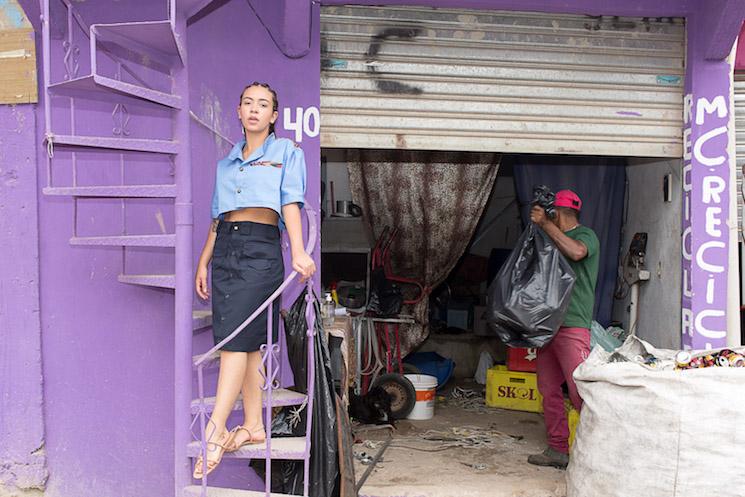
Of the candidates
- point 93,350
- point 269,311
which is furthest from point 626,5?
point 93,350

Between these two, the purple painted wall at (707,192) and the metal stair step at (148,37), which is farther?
the purple painted wall at (707,192)

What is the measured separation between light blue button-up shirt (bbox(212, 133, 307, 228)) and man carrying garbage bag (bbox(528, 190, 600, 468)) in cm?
192

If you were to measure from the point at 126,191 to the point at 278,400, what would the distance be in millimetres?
1284

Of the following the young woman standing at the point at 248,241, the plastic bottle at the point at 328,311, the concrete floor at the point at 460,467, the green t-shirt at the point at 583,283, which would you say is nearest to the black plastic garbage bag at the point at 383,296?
the concrete floor at the point at 460,467

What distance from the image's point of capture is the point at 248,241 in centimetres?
346

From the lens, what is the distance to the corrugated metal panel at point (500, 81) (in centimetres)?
457

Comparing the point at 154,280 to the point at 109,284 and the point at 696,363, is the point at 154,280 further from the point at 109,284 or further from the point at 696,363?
the point at 696,363

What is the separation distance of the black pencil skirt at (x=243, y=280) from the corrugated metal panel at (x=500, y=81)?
127 cm

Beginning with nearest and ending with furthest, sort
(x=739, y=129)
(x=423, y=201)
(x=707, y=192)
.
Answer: (x=707, y=192)
(x=739, y=129)
(x=423, y=201)

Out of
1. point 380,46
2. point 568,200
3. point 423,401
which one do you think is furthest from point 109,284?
point 568,200

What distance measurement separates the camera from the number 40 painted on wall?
14.6 feet

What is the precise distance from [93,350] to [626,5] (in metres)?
3.97

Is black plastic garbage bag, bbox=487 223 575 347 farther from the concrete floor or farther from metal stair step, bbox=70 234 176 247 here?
metal stair step, bbox=70 234 176 247

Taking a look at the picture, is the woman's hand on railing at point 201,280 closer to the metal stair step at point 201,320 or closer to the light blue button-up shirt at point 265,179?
the metal stair step at point 201,320
